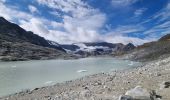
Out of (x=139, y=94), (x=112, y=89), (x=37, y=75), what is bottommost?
(x=37, y=75)

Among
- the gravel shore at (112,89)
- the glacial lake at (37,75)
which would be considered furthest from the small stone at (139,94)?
the glacial lake at (37,75)

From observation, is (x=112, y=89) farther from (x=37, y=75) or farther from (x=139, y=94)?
(x=37, y=75)

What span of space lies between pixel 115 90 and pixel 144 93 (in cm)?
702

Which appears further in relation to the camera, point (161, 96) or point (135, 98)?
point (161, 96)

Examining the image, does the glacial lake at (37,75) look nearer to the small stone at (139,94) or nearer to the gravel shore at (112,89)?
the gravel shore at (112,89)

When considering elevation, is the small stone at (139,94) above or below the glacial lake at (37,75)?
above

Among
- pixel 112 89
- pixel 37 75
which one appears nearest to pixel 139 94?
pixel 112 89

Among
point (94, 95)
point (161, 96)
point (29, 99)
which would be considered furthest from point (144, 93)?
point (29, 99)

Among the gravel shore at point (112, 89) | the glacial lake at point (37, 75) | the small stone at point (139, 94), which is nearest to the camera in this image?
the small stone at point (139, 94)

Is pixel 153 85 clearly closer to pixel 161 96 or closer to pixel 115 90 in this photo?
pixel 115 90

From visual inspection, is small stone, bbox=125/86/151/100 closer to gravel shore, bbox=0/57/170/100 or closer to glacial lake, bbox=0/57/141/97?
gravel shore, bbox=0/57/170/100

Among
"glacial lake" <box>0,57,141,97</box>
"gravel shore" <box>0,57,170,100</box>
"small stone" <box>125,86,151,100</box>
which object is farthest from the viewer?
"glacial lake" <box>0,57,141,97</box>

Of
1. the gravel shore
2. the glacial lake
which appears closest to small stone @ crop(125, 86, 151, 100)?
the gravel shore

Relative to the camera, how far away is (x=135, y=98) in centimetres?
1416
